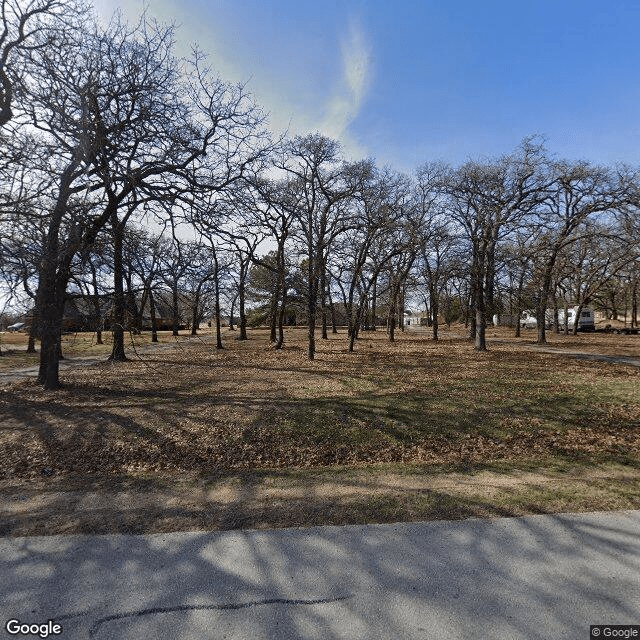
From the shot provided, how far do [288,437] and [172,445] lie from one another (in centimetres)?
185

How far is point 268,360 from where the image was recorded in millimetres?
18031

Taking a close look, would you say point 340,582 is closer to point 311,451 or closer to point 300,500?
point 300,500

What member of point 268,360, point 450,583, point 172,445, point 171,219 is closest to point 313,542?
point 450,583

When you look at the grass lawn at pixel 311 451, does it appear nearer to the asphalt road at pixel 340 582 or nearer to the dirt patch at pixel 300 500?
the dirt patch at pixel 300 500

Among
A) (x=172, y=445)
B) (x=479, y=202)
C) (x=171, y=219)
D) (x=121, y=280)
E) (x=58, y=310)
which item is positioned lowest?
(x=172, y=445)

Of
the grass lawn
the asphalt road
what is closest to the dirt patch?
the grass lawn

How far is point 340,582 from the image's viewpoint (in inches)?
107

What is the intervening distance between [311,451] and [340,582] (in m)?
3.23

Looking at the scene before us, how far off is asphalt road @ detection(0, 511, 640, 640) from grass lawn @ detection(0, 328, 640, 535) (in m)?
0.33

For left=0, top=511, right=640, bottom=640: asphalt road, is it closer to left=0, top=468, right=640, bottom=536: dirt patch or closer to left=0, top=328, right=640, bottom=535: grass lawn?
left=0, top=468, right=640, bottom=536: dirt patch

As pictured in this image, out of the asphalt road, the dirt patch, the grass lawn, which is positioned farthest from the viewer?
the grass lawn

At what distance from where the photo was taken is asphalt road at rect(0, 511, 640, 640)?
2346 mm

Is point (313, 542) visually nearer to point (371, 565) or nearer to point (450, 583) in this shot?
point (371, 565)

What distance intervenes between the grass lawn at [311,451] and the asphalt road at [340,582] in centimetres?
33
